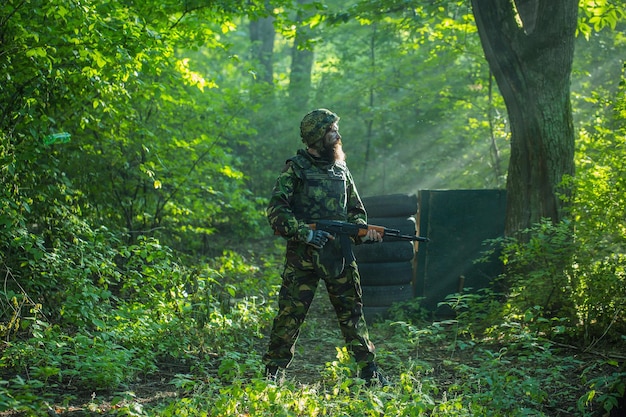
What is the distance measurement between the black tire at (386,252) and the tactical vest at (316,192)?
314 centimetres

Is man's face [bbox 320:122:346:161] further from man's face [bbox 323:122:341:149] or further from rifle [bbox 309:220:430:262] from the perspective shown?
rifle [bbox 309:220:430:262]

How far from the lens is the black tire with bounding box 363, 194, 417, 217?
8.78 meters

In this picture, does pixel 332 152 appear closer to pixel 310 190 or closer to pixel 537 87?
pixel 310 190

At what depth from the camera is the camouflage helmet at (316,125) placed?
5574 mm

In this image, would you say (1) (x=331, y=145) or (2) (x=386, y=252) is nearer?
(1) (x=331, y=145)

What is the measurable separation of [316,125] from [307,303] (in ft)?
4.75

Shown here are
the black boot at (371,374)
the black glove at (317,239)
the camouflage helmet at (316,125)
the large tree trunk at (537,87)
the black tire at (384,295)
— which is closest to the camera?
the black glove at (317,239)

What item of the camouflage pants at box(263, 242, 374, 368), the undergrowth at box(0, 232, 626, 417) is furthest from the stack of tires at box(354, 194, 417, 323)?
the camouflage pants at box(263, 242, 374, 368)

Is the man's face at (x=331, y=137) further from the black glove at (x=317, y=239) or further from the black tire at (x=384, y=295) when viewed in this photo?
the black tire at (x=384, y=295)

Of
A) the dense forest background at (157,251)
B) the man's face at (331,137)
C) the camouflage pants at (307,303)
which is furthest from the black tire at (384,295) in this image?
the man's face at (331,137)

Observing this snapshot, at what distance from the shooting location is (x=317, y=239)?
5371 millimetres

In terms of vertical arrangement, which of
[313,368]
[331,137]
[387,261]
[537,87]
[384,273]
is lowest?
[313,368]

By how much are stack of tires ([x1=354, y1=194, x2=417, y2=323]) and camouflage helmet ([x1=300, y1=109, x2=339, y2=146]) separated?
10.8 ft

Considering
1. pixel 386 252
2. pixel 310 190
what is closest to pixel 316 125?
pixel 310 190
